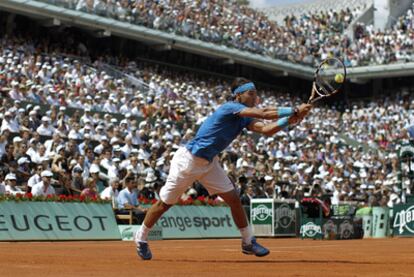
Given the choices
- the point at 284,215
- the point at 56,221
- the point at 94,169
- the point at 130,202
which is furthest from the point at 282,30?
the point at 56,221

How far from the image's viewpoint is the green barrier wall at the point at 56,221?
1664cm

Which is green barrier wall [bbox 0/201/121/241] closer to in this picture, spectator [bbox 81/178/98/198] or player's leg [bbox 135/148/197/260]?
spectator [bbox 81/178/98/198]

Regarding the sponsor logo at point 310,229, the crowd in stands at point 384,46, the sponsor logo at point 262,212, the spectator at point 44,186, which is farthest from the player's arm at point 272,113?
the crowd in stands at point 384,46

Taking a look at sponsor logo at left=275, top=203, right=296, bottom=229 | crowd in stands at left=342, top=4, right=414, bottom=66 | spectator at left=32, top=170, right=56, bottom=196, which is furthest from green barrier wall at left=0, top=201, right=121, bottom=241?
crowd in stands at left=342, top=4, right=414, bottom=66

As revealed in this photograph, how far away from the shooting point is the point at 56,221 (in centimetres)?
1759

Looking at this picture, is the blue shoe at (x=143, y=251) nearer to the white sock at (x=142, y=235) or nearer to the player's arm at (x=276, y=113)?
the white sock at (x=142, y=235)

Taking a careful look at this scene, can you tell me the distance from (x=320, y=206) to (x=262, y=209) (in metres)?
1.63

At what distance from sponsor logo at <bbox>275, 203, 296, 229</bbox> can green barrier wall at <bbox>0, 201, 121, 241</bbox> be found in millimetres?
5762

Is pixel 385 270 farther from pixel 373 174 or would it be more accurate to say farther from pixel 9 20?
pixel 9 20

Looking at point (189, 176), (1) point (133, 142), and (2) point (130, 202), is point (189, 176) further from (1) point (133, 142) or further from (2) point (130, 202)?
(1) point (133, 142)

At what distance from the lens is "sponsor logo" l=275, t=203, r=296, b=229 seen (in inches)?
907

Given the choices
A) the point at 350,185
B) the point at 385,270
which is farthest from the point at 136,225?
the point at 350,185

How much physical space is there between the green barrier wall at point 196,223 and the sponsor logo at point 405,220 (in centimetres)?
492

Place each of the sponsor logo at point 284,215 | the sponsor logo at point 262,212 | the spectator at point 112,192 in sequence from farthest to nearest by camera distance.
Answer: the sponsor logo at point 284,215, the sponsor logo at point 262,212, the spectator at point 112,192
